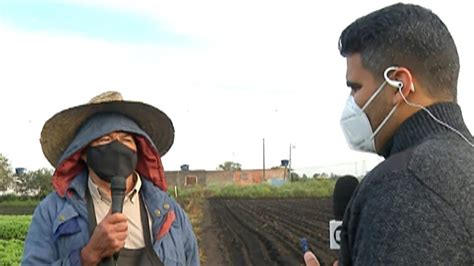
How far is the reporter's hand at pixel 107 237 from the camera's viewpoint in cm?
262

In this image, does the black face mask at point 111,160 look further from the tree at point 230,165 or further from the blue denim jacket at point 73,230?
the tree at point 230,165

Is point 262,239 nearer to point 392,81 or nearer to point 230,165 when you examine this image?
point 392,81

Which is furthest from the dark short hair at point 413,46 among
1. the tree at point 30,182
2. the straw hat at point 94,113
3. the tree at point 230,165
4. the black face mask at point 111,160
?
the tree at point 230,165

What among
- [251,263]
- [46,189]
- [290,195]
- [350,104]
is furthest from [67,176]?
[46,189]

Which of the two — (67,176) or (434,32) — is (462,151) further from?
(67,176)

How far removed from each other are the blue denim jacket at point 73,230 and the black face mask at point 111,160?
13 centimetres

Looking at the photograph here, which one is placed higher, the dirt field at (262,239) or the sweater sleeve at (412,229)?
the sweater sleeve at (412,229)

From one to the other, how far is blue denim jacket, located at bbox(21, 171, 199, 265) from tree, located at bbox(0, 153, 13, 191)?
62952mm

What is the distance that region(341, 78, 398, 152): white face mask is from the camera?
167cm

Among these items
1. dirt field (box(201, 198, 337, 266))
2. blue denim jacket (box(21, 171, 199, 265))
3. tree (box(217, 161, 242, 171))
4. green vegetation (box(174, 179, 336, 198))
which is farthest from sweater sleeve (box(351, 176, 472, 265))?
tree (box(217, 161, 242, 171))

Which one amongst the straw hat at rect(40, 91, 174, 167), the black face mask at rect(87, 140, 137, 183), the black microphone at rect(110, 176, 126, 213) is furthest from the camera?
the straw hat at rect(40, 91, 174, 167)

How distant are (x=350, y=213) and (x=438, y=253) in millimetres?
257

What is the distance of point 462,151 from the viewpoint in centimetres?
151

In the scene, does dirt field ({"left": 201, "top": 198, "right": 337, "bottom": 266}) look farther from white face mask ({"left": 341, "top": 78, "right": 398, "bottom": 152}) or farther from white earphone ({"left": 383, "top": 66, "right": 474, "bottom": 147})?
white earphone ({"left": 383, "top": 66, "right": 474, "bottom": 147})
